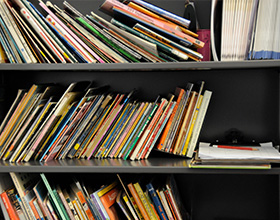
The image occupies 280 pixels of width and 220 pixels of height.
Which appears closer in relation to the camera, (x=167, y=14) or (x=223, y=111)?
(x=167, y=14)

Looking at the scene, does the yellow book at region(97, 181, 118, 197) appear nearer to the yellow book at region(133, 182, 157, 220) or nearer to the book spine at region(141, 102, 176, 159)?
the yellow book at region(133, 182, 157, 220)

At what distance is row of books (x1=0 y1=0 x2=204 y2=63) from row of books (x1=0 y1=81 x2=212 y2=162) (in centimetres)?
15

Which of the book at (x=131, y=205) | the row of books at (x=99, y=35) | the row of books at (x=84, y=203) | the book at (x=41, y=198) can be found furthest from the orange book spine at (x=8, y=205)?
the row of books at (x=99, y=35)

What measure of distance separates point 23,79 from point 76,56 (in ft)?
1.48

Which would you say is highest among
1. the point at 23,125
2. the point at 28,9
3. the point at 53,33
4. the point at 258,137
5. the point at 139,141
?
the point at 28,9

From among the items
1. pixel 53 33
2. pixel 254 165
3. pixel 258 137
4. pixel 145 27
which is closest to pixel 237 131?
pixel 258 137

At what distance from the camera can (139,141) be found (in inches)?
58.5

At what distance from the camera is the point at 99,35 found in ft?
4.66

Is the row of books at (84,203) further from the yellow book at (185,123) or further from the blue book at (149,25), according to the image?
the blue book at (149,25)

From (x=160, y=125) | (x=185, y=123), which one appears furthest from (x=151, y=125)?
(x=185, y=123)

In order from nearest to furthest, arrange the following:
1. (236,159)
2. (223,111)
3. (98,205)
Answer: (236,159) → (98,205) → (223,111)

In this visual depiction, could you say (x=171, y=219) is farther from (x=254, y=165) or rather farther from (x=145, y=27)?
(x=145, y=27)

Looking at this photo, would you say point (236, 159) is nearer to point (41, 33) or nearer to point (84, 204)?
point (84, 204)

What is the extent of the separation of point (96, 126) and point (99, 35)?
388mm
